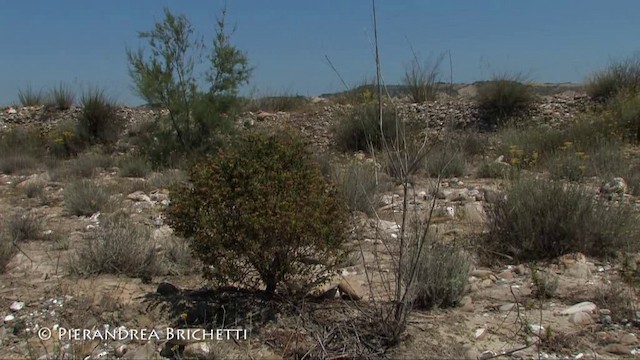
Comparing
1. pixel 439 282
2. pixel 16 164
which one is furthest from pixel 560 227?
pixel 16 164

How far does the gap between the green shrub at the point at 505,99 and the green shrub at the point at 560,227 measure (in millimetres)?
9426

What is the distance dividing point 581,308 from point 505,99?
11.6 metres

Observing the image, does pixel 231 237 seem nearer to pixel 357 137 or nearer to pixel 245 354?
pixel 245 354

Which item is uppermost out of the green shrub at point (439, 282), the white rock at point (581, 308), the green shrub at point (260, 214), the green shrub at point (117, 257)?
the green shrub at point (260, 214)

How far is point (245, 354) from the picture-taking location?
359 centimetres

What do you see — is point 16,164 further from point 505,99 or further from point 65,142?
point 505,99

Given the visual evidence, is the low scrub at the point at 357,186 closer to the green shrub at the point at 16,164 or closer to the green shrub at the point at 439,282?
the green shrub at the point at 439,282

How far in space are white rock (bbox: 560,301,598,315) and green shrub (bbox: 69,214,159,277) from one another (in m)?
2.85

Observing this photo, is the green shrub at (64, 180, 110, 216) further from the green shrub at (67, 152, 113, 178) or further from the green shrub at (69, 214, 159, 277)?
the green shrub at (67, 152, 113, 178)

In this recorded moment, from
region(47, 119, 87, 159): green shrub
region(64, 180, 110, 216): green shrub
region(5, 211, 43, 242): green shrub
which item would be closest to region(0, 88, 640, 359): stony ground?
region(5, 211, 43, 242): green shrub

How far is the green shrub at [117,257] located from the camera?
15.8ft

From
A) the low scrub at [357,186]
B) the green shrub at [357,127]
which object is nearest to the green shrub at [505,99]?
the green shrub at [357,127]

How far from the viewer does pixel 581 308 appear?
4133 millimetres

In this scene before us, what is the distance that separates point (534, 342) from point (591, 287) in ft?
3.79
